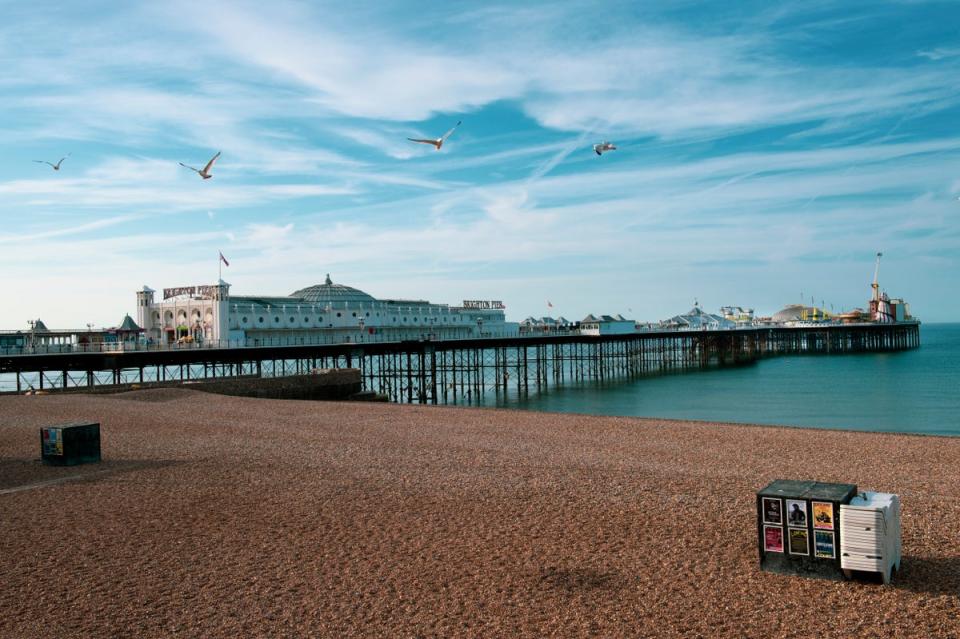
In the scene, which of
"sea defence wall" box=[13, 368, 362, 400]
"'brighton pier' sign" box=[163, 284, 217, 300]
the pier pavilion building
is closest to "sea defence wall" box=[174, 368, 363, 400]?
"sea defence wall" box=[13, 368, 362, 400]

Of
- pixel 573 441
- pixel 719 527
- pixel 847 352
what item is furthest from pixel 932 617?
pixel 847 352

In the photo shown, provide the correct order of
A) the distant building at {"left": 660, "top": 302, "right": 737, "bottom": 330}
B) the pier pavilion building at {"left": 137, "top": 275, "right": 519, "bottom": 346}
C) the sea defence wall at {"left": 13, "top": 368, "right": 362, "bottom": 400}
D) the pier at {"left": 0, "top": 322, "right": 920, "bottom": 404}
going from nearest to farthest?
the sea defence wall at {"left": 13, "top": 368, "right": 362, "bottom": 400} → the pier at {"left": 0, "top": 322, "right": 920, "bottom": 404} → the pier pavilion building at {"left": 137, "top": 275, "right": 519, "bottom": 346} → the distant building at {"left": 660, "top": 302, "right": 737, "bottom": 330}

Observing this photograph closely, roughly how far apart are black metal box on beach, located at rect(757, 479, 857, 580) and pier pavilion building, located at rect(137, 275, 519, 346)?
39242mm

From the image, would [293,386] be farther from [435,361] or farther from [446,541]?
[446,541]

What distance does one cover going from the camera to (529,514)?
9.52 meters

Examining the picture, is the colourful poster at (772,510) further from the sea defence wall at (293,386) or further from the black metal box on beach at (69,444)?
the sea defence wall at (293,386)

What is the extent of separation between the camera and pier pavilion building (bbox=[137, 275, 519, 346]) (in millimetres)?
49781

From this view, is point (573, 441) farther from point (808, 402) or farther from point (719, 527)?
point (808, 402)

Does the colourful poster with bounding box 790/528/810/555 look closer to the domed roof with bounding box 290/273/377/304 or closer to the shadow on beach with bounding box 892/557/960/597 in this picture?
the shadow on beach with bounding box 892/557/960/597

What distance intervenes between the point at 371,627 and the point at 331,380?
32.0 m

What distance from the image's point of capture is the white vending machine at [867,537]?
6582 mm

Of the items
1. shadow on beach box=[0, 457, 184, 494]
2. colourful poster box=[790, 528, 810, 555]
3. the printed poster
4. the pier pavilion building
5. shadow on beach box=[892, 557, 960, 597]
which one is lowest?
shadow on beach box=[892, 557, 960, 597]

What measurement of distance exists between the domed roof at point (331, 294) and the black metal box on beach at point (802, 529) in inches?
2233

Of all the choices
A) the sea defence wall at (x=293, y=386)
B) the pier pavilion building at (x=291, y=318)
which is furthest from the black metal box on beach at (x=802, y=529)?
the pier pavilion building at (x=291, y=318)
